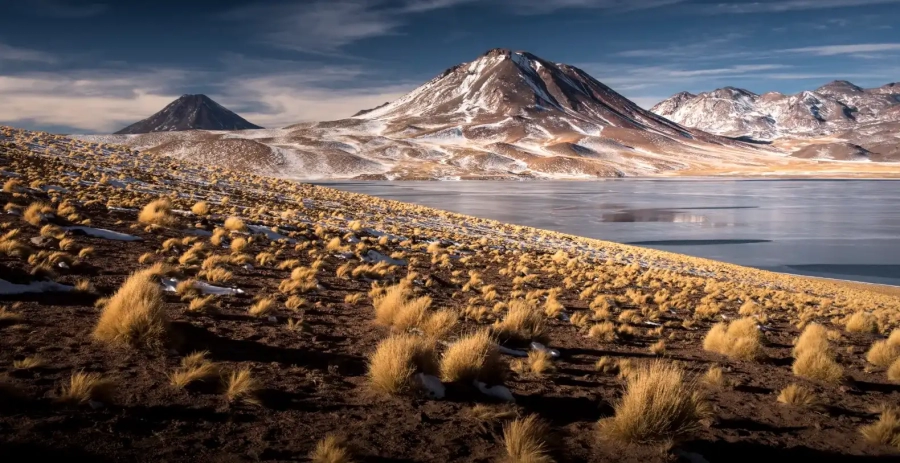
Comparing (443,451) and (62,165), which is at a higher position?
(62,165)

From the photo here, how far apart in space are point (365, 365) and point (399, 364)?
838 mm

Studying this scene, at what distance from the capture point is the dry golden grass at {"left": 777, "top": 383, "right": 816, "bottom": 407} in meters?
6.19

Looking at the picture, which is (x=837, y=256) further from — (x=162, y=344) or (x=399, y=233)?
(x=162, y=344)

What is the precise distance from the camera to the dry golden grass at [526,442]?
13.5 ft

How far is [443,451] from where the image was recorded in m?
4.30

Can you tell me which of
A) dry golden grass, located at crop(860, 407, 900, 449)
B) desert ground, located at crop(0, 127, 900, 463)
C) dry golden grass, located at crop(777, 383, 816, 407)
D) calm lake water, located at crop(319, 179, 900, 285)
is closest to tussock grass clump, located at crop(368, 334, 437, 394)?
desert ground, located at crop(0, 127, 900, 463)

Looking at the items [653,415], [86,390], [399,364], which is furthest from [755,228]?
[86,390]

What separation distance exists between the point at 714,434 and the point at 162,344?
18.6 feet

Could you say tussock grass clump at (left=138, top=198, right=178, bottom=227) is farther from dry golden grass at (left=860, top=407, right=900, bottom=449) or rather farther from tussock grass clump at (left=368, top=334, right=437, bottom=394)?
dry golden grass at (left=860, top=407, right=900, bottom=449)

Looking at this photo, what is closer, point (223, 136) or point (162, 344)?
point (162, 344)

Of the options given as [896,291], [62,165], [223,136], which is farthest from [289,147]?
[896,291]

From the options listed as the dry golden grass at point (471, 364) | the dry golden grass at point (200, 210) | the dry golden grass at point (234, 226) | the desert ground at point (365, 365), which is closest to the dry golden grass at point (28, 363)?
the desert ground at point (365, 365)

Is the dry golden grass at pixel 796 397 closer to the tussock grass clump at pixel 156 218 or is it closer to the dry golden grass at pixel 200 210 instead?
the tussock grass clump at pixel 156 218

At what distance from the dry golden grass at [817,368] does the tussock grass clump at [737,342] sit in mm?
635
